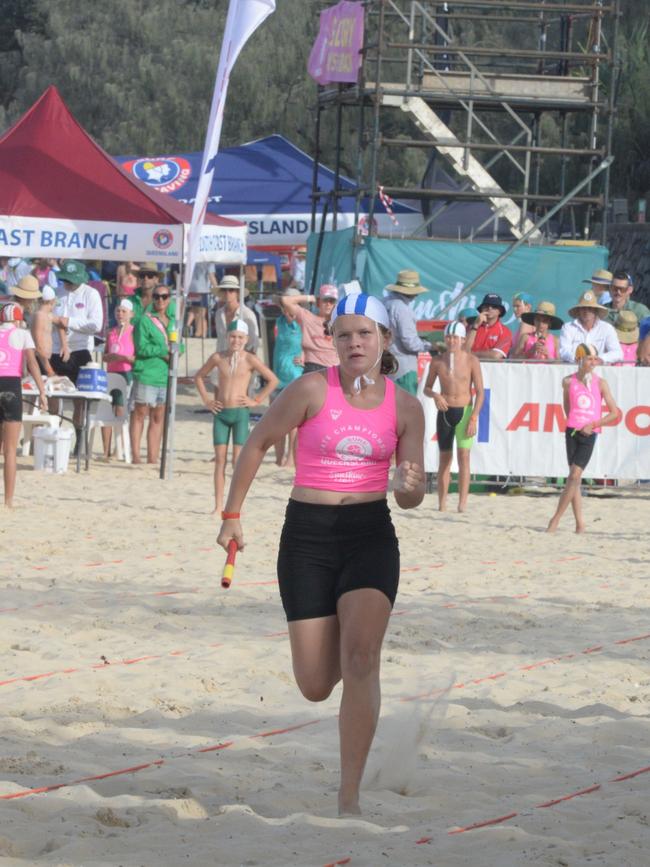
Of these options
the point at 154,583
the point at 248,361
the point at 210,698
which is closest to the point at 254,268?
the point at 248,361

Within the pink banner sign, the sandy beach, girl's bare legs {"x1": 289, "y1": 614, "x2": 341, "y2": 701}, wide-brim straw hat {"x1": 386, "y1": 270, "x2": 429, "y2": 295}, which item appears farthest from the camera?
the pink banner sign

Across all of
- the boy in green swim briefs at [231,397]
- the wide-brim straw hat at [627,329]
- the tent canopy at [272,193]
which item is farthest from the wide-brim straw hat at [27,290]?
the tent canopy at [272,193]

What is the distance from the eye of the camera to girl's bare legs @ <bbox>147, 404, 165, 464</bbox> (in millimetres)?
15523

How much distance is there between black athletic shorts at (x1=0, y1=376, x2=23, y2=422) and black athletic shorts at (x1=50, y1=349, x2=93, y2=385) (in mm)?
3974

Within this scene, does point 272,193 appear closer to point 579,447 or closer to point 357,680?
point 579,447

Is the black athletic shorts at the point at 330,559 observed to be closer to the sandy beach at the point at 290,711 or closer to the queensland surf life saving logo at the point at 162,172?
the sandy beach at the point at 290,711

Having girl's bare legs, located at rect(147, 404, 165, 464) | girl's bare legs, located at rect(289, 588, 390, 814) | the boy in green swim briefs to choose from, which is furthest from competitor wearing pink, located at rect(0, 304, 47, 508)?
girl's bare legs, located at rect(289, 588, 390, 814)

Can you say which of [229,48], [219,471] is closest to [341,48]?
[229,48]

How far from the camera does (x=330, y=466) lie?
15.7 feet

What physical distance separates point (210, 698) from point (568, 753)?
1.55 m

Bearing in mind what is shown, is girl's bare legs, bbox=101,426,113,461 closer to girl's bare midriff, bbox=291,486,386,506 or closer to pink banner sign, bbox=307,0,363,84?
pink banner sign, bbox=307,0,363,84

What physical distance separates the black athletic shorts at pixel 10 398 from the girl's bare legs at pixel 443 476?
3.66m

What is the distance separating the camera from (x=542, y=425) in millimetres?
14023

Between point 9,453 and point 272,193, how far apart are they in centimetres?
1261
